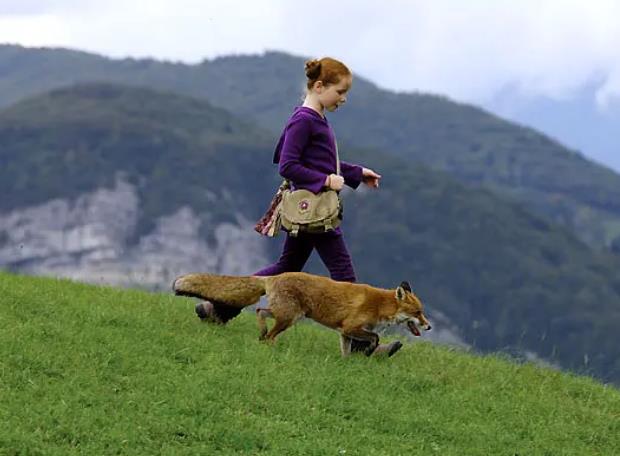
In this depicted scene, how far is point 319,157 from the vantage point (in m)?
10.4

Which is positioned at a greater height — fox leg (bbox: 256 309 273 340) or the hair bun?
the hair bun

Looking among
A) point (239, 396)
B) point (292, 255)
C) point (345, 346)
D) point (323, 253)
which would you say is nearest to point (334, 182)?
point (323, 253)

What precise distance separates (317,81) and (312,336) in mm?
3159

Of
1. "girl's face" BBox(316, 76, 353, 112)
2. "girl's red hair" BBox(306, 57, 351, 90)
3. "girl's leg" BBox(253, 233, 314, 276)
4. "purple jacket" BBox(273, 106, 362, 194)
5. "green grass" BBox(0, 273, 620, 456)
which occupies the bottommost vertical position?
"green grass" BBox(0, 273, 620, 456)

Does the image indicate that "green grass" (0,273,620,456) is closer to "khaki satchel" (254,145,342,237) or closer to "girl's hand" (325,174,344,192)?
"khaki satchel" (254,145,342,237)

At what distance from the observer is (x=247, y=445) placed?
751cm

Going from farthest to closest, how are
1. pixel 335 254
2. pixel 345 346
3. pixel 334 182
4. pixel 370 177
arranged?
pixel 370 177 → pixel 335 254 → pixel 345 346 → pixel 334 182

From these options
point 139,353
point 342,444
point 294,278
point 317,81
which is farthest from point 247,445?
point 317,81

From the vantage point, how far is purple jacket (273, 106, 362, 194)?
10094 millimetres

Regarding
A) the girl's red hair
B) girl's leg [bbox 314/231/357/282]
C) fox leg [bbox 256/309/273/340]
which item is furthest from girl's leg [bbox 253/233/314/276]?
the girl's red hair

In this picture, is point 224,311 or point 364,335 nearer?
point 364,335

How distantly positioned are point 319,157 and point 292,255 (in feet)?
3.59

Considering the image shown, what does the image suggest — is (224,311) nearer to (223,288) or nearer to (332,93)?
(223,288)

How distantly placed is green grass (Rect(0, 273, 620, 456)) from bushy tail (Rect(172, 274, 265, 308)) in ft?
1.23
